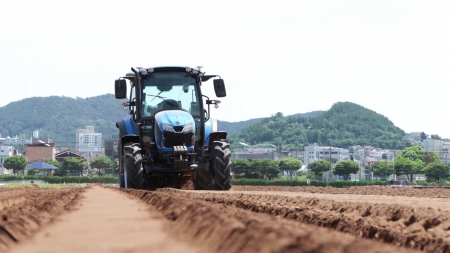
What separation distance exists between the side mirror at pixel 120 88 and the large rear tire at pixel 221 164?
2576 millimetres

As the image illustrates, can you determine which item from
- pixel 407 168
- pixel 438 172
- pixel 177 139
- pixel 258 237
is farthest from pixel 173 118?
pixel 407 168

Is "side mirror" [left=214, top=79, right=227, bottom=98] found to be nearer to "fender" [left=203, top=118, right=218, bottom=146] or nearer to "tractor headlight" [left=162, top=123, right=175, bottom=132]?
"fender" [left=203, top=118, right=218, bottom=146]

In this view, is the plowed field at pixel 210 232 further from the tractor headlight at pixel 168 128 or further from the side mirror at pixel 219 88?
the side mirror at pixel 219 88

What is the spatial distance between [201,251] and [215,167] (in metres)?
14.7

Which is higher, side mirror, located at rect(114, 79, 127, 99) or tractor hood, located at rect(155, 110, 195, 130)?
side mirror, located at rect(114, 79, 127, 99)

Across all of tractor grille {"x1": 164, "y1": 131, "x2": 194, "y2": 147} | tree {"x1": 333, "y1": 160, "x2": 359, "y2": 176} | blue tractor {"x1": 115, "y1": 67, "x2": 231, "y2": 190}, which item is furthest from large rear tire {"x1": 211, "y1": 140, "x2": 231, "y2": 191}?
tree {"x1": 333, "y1": 160, "x2": 359, "y2": 176}

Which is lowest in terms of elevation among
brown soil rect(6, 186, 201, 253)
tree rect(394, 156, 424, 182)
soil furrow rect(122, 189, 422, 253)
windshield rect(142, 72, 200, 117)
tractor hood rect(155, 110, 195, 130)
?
brown soil rect(6, 186, 201, 253)

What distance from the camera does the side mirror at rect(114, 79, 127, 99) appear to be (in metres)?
19.9

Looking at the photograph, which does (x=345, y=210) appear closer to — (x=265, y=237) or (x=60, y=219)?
(x=60, y=219)

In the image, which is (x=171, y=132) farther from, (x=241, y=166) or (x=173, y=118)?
(x=241, y=166)

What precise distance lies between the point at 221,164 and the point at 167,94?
7.72ft

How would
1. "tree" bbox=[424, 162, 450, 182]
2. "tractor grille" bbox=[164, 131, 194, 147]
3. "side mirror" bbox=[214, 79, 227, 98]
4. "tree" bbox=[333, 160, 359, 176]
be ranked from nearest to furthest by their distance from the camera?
"tractor grille" bbox=[164, 131, 194, 147] → "side mirror" bbox=[214, 79, 227, 98] → "tree" bbox=[424, 162, 450, 182] → "tree" bbox=[333, 160, 359, 176]

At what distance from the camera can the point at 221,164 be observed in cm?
1947

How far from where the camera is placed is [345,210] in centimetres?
966
